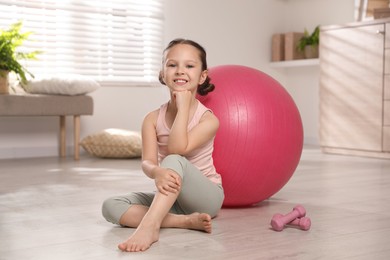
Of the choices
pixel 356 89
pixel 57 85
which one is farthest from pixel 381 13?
pixel 57 85

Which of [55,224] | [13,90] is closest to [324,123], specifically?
[13,90]

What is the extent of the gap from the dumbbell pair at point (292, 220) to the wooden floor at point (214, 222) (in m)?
0.02

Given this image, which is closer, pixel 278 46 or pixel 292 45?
pixel 292 45

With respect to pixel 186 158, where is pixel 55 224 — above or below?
below

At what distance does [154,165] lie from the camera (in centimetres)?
178

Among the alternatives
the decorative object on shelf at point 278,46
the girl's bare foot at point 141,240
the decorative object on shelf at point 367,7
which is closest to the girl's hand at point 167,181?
the girl's bare foot at point 141,240

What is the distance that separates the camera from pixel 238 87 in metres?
2.10

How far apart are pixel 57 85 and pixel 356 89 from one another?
2.13 metres

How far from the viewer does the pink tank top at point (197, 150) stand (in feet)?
6.28

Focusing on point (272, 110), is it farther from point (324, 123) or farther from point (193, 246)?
point (324, 123)

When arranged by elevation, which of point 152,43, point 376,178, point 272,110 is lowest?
point 376,178

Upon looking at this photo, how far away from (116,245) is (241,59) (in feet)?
13.2

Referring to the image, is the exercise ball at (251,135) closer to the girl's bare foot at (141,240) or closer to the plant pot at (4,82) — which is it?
the girl's bare foot at (141,240)

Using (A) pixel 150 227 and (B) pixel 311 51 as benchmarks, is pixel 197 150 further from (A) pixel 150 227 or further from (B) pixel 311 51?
(B) pixel 311 51
